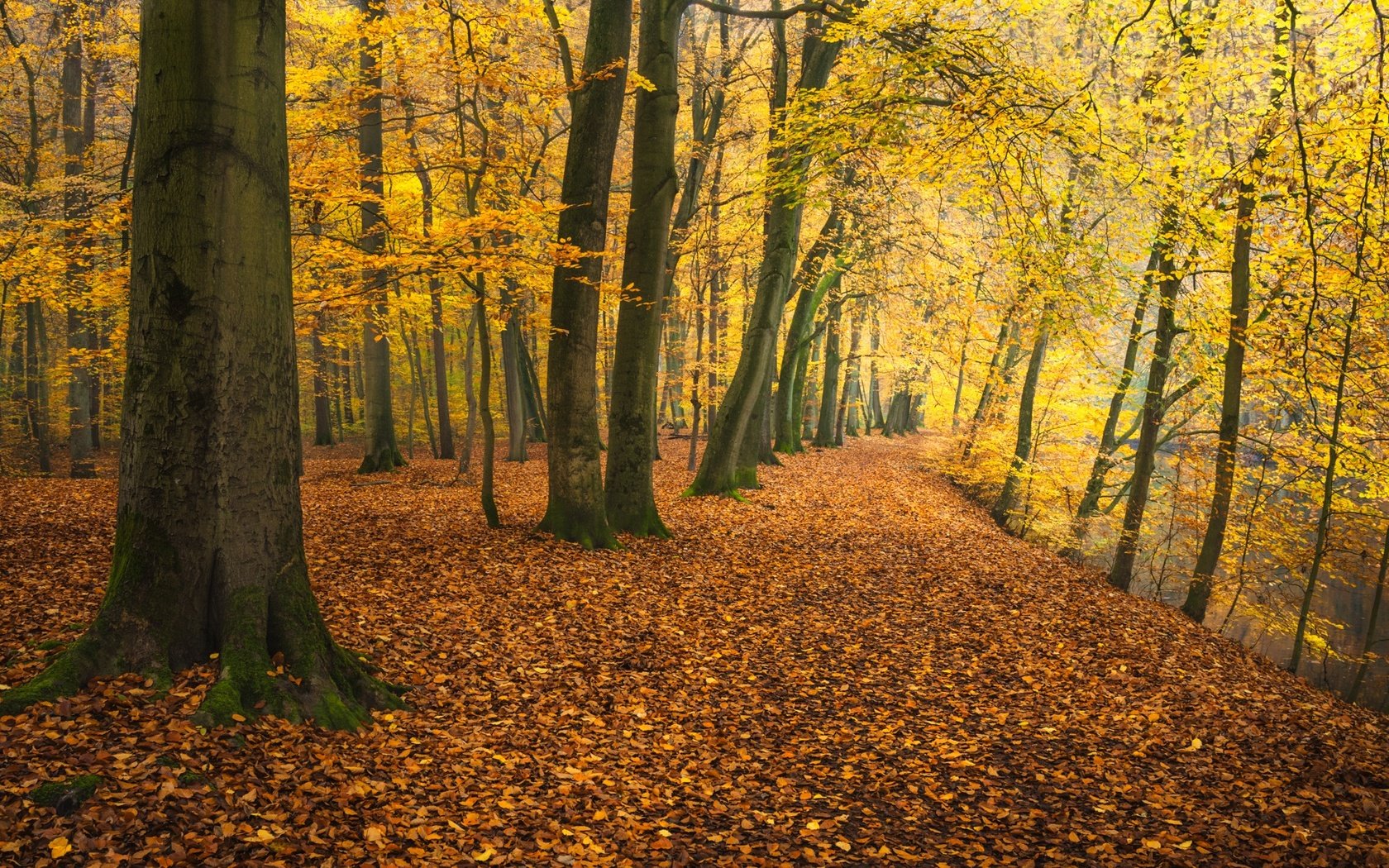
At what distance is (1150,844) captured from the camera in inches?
176

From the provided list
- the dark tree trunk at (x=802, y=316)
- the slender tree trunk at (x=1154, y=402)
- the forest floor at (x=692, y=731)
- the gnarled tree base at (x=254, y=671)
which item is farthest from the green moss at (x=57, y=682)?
the dark tree trunk at (x=802, y=316)

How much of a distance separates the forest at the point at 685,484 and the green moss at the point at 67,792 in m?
0.04

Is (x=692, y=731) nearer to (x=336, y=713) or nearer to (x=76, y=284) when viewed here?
(x=336, y=713)

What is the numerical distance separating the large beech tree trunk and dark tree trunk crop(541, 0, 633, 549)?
198 inches

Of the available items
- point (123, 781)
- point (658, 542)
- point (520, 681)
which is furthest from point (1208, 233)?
point (123, 781)

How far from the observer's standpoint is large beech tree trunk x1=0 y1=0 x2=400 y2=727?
13.9ft

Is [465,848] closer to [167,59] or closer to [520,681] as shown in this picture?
[520,681]

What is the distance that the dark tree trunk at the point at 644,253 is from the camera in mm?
10555

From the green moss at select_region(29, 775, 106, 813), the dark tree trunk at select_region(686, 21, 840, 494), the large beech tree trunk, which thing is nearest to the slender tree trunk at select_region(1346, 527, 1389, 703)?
the dark tree trunk at select_region(686, 21, 840, 494)

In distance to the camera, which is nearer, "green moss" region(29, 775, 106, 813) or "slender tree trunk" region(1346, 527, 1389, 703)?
"green moss" region(29, 775, 106, 813)

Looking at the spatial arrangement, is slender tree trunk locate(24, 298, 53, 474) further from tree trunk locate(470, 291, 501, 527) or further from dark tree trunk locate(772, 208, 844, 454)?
dark tree trunk locate(772, 208, 844, 454)

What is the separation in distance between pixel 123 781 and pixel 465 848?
156 cm

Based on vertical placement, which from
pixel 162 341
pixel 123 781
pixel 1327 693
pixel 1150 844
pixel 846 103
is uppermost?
pixel 846 103

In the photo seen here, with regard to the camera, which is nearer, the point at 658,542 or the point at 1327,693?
the point at 1327,693
